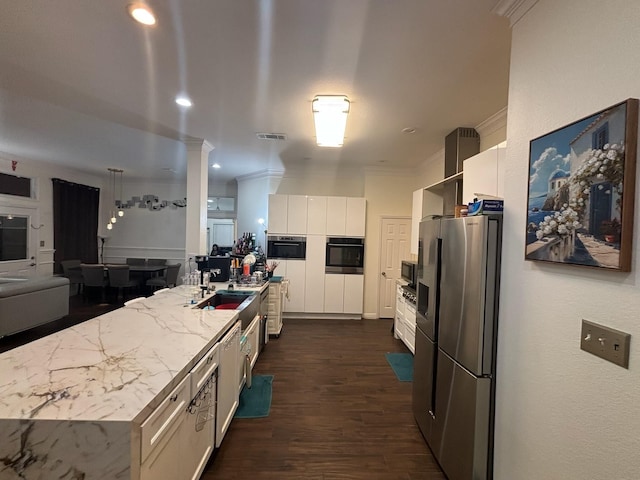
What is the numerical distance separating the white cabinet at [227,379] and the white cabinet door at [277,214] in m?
3.08

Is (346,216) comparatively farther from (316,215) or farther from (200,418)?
(200,418)

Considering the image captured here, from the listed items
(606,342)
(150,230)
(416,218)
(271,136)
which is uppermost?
(271,136)

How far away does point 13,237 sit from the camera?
215 inches

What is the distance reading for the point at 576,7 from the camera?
4.00 feet

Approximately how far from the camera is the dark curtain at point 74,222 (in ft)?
20.7

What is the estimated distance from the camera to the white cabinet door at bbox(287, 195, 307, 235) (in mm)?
5309

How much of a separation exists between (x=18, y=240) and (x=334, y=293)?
618 centimetres

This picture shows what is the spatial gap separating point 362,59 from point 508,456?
2.60m

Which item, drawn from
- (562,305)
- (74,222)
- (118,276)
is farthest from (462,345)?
(74,222)

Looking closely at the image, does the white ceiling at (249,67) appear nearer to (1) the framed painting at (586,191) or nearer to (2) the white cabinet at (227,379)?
(1) the framed painting at (586,191)

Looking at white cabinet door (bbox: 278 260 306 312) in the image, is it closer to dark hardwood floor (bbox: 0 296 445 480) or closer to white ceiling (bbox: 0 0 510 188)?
dark hardwood floor (bbox: 0 296 445 480)

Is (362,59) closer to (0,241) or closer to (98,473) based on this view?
(98,473)

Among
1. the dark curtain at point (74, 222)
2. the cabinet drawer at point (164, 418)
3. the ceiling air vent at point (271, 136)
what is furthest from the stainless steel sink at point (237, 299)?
the dark curtain at point (74, 222)

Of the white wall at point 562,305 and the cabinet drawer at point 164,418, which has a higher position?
the white wall at point 562,305
